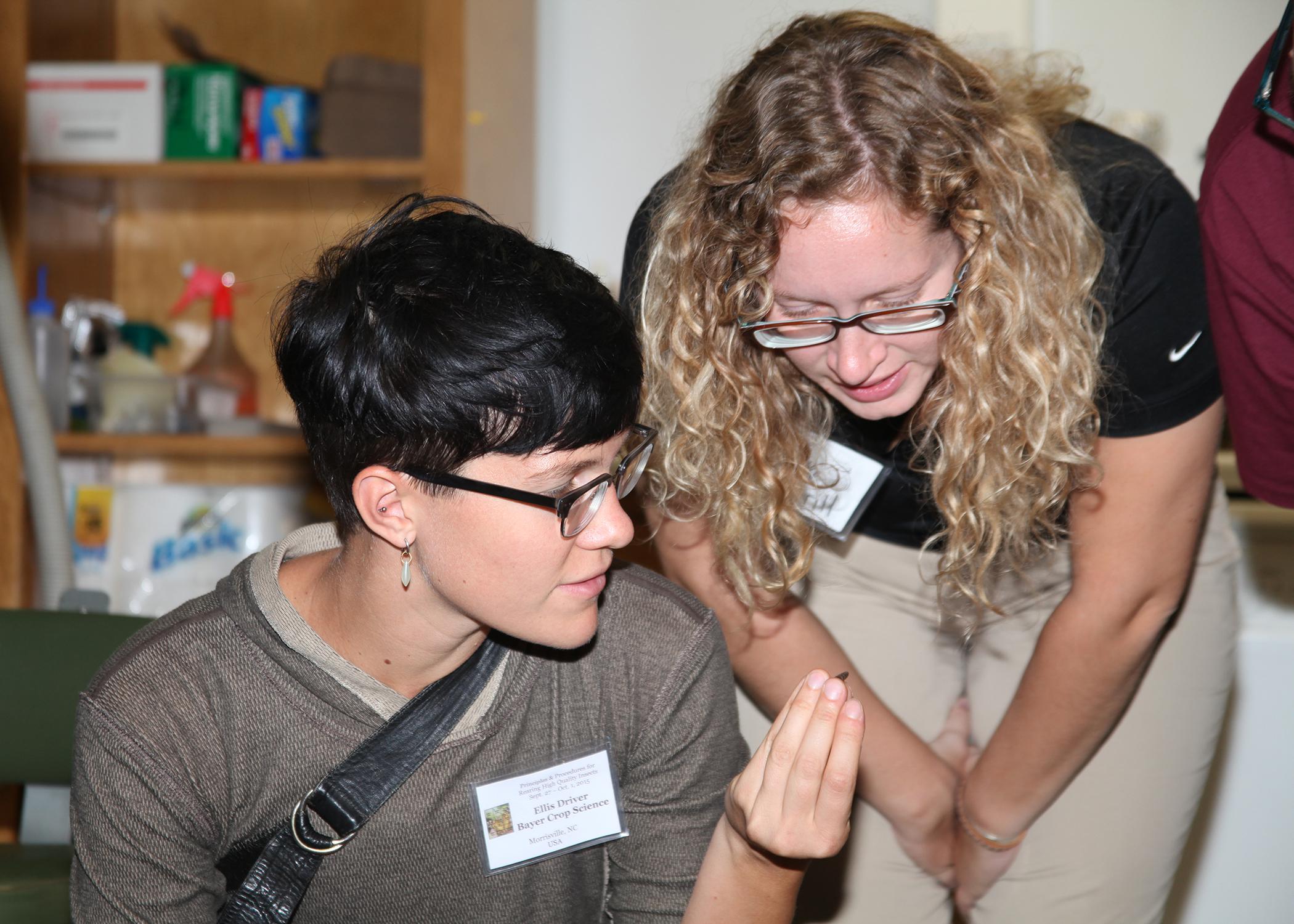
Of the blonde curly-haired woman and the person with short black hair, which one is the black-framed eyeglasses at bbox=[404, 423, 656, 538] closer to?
the person with short black hair

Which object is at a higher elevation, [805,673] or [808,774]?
[808,774]

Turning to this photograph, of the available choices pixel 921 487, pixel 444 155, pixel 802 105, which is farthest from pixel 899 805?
pixel 444 155

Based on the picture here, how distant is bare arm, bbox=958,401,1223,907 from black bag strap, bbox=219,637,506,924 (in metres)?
0.73

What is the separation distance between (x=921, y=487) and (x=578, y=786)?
1.77ft

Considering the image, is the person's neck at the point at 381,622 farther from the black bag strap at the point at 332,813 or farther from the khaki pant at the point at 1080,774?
the khaki pant at the point at 1080,774

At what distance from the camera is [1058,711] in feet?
4.56

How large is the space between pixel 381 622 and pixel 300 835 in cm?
21

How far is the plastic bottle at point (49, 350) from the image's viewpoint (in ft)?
7.81

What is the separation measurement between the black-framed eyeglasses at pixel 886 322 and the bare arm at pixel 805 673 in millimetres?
326

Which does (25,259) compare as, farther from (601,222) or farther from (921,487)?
(921,487)

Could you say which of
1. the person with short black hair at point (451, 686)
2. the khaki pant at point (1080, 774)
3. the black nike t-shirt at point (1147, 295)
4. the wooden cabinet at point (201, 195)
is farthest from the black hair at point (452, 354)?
the wooden cabinet at point (201, 195)

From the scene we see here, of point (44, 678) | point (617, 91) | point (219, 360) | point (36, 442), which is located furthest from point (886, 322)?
point (219, 360)

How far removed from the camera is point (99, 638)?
1453 mm

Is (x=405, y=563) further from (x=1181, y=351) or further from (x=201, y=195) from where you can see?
(x=201, y=195)
